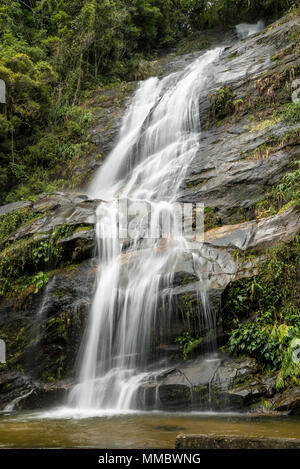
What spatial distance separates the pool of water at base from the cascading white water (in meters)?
0.92

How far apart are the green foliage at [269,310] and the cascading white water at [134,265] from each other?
593 millimetres

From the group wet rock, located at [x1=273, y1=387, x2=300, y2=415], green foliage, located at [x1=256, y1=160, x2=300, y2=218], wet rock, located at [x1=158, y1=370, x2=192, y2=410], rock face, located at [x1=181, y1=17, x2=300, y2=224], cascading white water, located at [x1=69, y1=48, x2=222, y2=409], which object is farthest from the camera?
rock face, located at [x1=181, y1=17, x2=300, y2=224]

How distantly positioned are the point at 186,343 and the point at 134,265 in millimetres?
2110

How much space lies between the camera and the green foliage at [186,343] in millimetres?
6559

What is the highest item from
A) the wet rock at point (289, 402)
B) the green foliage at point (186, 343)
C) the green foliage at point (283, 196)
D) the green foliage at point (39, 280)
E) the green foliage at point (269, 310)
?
the green foliage at point (283, 196)

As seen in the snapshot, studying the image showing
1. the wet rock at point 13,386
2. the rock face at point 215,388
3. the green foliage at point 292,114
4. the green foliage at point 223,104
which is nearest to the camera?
the rock face at point 215,388

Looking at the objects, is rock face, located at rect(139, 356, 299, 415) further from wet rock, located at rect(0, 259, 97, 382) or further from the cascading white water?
wet rock, located at rect(0, 259, 97, 382)

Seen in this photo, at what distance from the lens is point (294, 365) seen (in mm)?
5512

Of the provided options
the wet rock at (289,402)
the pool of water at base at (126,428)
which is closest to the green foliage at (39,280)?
the pool of water at base at (126,428)

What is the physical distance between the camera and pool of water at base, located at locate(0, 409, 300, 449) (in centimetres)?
392

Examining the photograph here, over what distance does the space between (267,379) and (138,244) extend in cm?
415

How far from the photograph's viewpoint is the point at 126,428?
462 centimetres

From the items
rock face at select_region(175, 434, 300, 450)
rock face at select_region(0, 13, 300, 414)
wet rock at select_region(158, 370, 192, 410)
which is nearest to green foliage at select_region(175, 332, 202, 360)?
rock face at select_region(0, 13, 300, 414)

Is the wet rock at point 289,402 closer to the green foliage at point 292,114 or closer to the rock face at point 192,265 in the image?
the rock face at point 192,265
